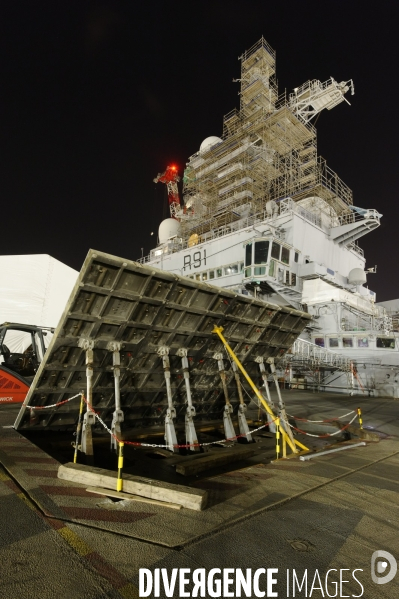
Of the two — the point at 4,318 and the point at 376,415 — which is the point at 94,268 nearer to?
the point at 376,415

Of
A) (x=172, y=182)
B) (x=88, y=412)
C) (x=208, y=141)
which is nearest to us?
(x=88, y=412)

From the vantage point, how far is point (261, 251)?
3161 centimetres

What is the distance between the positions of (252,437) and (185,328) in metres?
5.03

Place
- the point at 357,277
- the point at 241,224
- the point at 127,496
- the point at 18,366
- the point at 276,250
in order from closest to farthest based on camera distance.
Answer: the point at 127,496, the point at 18,366, the point at 276,250, the point at 357,277, the point at 241,224

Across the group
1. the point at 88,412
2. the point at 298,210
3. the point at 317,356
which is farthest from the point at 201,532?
the point at 298,210

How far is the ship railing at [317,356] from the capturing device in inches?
1089

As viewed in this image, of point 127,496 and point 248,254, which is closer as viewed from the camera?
point 127,496

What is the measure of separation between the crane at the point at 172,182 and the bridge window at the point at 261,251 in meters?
32.4

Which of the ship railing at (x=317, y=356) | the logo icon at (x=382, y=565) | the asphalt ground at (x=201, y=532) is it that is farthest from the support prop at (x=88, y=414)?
the ship railing at (x=317, y=356)

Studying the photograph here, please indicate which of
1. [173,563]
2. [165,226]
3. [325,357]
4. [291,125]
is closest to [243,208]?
[291,125]

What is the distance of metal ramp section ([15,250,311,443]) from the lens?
7035mm

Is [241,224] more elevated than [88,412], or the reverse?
[241,224]

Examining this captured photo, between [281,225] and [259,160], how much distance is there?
11740mm

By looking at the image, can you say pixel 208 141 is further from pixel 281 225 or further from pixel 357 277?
pixel 357 277
